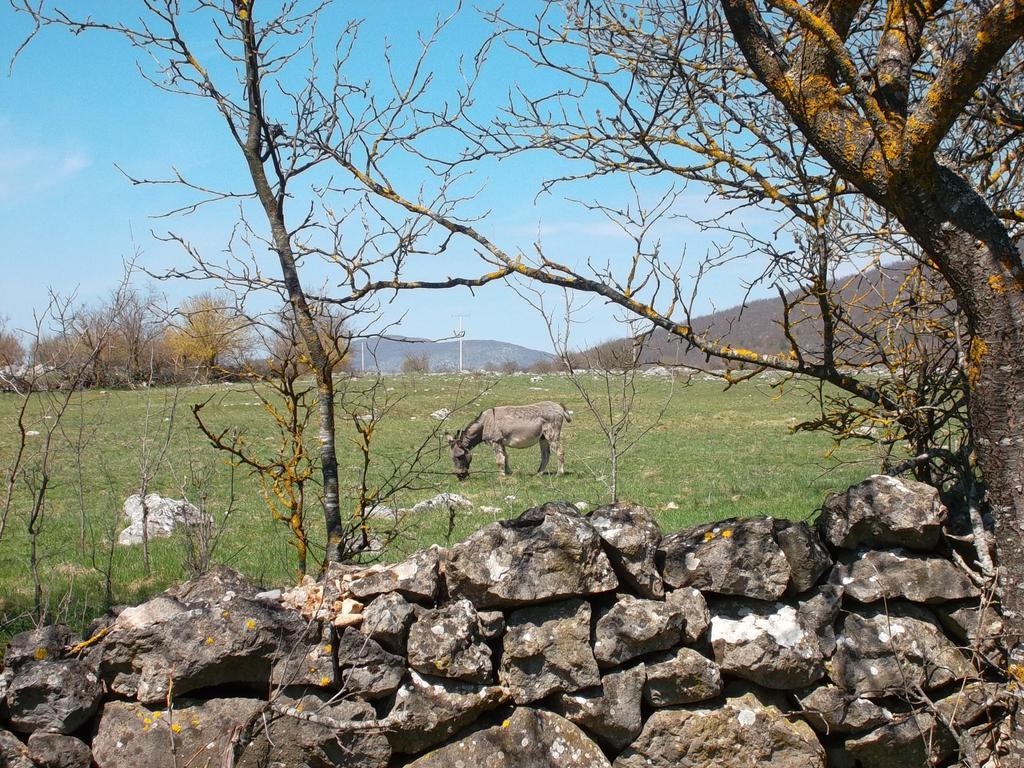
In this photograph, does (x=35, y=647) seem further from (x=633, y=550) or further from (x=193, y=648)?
(x=633, y=550)

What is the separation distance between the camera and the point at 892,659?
14.8ft

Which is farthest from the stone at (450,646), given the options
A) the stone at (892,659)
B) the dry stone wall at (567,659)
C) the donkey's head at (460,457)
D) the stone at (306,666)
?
the donkey's head at (460,457)

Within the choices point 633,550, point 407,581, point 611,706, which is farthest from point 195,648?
point 633,550

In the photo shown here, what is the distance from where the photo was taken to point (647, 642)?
4.31 metres

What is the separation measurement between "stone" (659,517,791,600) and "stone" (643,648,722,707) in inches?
15.1

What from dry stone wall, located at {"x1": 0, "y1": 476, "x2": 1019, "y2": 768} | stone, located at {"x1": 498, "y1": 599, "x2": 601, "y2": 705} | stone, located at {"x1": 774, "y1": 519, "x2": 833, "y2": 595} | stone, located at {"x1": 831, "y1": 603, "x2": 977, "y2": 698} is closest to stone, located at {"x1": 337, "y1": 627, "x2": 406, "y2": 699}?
dry stone wall, located at {"x1": 0, "y1": 476, "x2": 1019, "y2": 768}

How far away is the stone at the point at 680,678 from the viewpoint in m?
4.37

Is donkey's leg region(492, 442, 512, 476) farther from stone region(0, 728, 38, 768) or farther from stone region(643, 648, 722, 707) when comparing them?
stone region(0, 728, 38, 768)

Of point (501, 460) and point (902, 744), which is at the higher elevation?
point (501, 460)

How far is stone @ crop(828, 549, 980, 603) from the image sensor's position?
15.0 feet

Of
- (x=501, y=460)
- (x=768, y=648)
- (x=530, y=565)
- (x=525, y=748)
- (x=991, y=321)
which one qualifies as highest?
(x=991, y=321)

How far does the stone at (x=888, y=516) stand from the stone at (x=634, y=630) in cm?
114

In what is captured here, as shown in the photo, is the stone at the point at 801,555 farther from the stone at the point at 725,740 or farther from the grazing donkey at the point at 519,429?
the grazing donkey at the point at 519,429

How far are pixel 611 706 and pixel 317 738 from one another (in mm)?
1481
